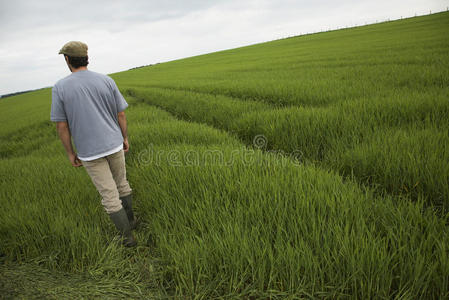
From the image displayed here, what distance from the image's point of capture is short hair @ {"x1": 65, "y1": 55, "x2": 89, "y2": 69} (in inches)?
62.5

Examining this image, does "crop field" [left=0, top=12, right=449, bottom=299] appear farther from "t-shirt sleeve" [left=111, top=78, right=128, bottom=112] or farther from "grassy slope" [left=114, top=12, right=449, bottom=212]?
"t-shirt sleeve" [left=111, top=78, right=128, bottom=112]

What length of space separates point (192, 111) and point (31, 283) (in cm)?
435

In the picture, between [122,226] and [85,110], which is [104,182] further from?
[85,110]

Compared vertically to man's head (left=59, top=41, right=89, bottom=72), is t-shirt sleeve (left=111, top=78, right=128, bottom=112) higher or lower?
lower

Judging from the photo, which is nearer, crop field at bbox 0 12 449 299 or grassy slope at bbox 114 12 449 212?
crop field at bbox 0 12 449 299

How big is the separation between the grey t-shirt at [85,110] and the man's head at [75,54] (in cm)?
8

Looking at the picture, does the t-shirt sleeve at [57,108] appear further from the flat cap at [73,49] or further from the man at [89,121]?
the flat cap at [73,49]

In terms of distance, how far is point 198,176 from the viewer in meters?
1.91

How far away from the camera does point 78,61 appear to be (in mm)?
1615

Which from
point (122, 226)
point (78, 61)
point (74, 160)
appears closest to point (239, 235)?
point (122, 226)

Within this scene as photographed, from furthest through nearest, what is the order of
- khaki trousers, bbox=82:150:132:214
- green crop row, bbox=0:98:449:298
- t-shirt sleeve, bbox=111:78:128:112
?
t-shirt sleeve, bbox=111:78:128:112
khaki trousers, bbox=82:150:132:214
green crop row, bbox=0:98:449:298

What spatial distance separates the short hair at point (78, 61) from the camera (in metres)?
1.59

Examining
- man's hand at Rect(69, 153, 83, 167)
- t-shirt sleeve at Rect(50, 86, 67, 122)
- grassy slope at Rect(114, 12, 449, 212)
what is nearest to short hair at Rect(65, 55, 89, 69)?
t-shirt sleeve at Rect(50, 86, 67, 122)

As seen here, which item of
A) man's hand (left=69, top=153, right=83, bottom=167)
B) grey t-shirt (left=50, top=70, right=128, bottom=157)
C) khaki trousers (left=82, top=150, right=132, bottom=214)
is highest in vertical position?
grey t-shirt (left=50, top=70, right=128, bottom=157)
